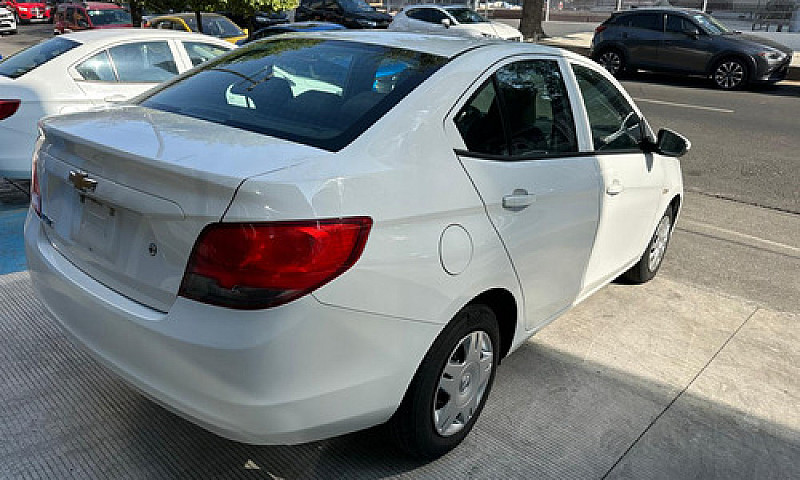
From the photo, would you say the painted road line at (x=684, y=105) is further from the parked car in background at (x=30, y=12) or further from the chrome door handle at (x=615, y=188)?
the parked car in background at (x=30, y=12)

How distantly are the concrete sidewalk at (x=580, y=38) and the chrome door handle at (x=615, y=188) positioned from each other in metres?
15.4

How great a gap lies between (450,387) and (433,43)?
5.02 ft

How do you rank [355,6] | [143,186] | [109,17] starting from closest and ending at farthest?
[143,186] < [109,17] < [355,6]

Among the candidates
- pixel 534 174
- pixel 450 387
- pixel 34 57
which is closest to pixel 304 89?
pixel 534 174

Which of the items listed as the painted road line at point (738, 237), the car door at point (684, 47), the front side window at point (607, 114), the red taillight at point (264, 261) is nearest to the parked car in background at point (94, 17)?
the car door at point (684, 47)

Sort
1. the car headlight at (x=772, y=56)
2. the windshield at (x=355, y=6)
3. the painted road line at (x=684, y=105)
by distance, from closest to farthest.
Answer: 1. the painted road line at (x=684, y=105)
2. the car headlight at (x=772, y=56)
3. the windshield at (x=355, y=6)

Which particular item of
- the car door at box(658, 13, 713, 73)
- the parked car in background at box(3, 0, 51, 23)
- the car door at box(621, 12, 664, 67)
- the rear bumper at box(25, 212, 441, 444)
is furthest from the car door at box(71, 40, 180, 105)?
the parked car in background at box(3, 0, 51, 23)

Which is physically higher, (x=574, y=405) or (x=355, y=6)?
(x=355, y=6)

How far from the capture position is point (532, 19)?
23.0 metres

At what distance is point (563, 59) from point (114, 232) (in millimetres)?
2237

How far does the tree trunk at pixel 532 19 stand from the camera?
2284cm

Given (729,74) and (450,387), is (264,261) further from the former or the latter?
(729,74)

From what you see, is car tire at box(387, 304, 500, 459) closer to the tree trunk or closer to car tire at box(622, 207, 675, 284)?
car tire at box(622, 207, 675, 284)

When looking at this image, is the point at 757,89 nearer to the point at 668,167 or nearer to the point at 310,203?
the point at 668,167
